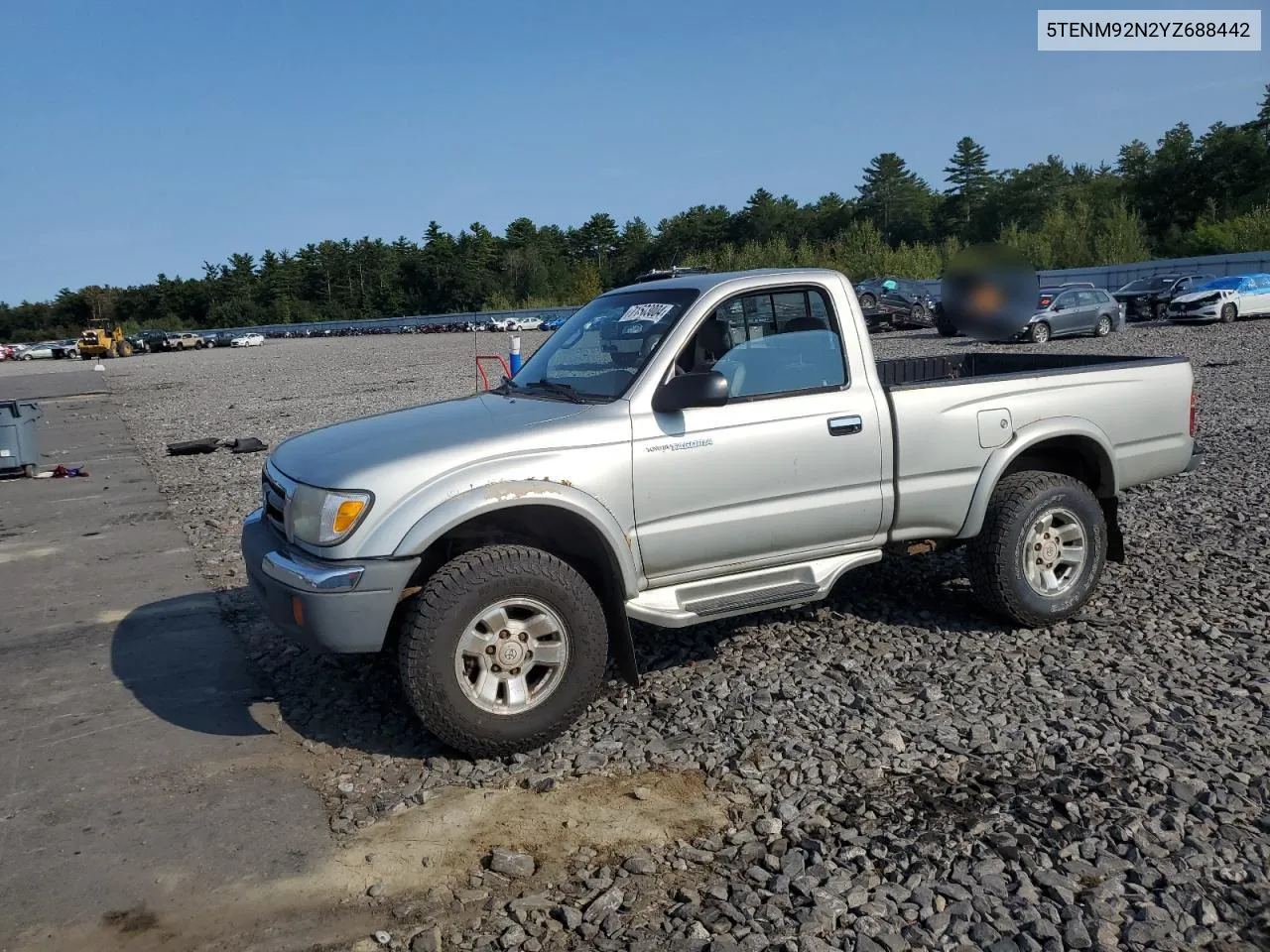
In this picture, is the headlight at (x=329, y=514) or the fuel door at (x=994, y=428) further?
the fuel door at (x=994, y=428)

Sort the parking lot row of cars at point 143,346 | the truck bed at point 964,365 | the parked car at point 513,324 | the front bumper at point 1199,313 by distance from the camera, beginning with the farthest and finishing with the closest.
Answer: the parking lot row of cars at point 143,346 < the parked car at point 513,324 < the front bumper at point 1199,313 < the truck bed at point 964,365

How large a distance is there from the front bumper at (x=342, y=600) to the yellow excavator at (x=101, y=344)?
225ft

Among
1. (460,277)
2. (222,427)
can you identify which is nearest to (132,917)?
(222,427)

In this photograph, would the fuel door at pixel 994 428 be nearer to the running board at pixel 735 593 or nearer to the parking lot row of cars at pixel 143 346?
the running board at pixel 735 593

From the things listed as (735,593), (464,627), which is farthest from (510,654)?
(735,593)

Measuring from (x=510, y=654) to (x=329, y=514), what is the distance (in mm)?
951

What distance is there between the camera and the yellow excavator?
210ft

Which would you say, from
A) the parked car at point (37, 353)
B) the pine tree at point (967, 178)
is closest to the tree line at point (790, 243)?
the pine tree at point (967, 178)

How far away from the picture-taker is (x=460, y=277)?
108250 mm

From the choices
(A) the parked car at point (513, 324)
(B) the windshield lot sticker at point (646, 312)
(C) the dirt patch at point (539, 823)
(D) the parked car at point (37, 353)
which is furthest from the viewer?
(D) the parked car at point (37, 353)

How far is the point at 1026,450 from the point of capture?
5.66 metres

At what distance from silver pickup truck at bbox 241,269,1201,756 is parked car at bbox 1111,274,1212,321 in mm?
31238

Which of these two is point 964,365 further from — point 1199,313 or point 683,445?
point 1199,313

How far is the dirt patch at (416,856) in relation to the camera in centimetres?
325
